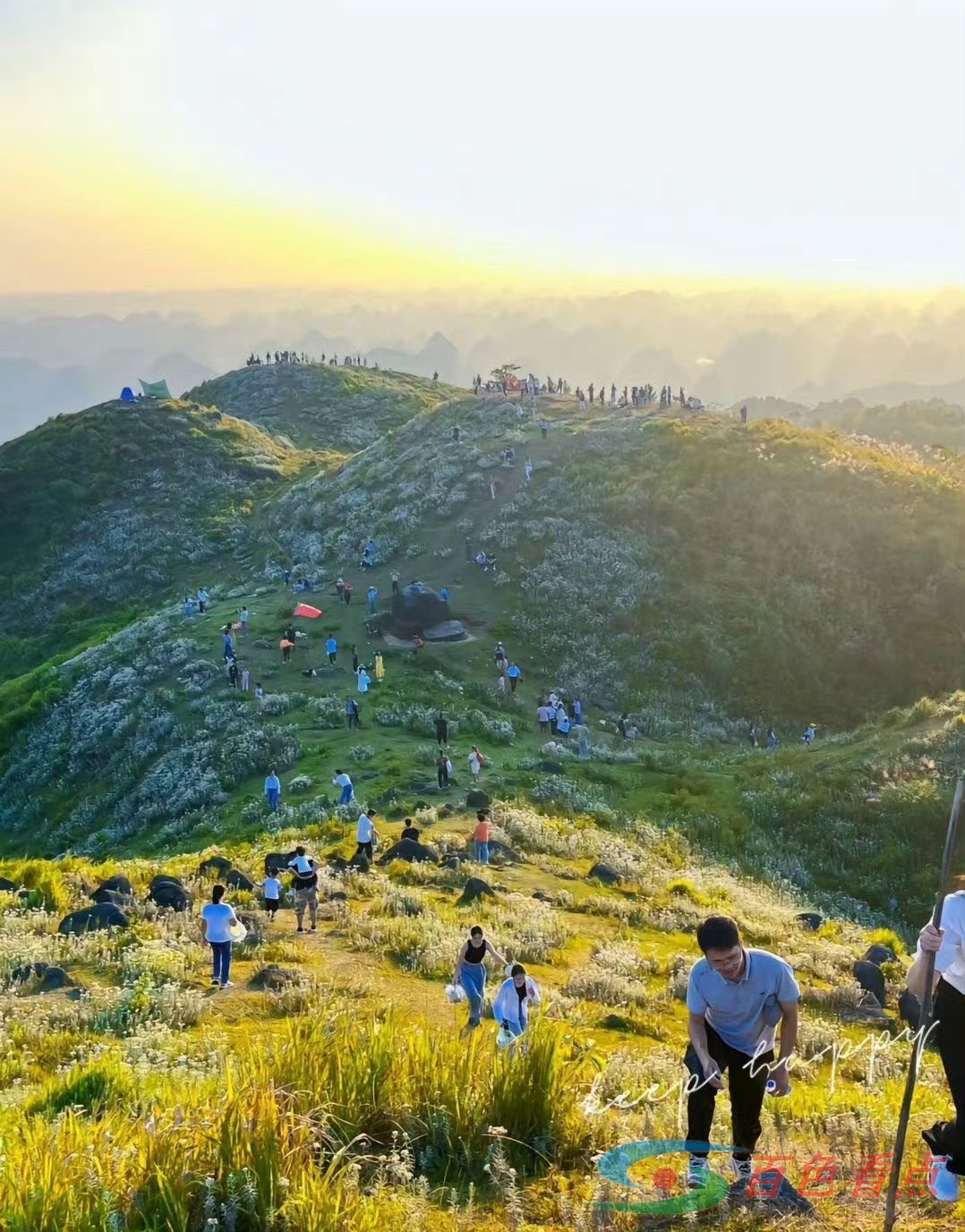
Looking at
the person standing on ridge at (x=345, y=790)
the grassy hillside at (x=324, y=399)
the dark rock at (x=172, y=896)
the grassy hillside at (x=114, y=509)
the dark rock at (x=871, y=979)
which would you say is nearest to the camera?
the dark rock at (x=871, y=979)

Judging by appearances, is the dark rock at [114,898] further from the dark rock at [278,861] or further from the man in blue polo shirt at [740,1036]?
the man in blue polo shirt at [740,1036]

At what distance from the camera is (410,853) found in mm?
19797

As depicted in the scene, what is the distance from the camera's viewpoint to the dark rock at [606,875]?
66.2 ft

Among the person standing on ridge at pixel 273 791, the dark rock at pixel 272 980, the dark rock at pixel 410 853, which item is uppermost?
the dark rock at pixel 272 980

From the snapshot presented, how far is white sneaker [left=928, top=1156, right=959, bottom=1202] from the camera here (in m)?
5.27

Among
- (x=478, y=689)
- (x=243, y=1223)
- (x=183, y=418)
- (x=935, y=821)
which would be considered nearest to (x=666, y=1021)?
(x=243, y=1223)

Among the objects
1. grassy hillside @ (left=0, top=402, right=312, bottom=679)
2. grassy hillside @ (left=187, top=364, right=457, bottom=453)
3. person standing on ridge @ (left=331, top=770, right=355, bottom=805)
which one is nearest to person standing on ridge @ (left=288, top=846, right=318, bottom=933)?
person standing on ridge @ (left=331, top=770, right=355, bottom=805)

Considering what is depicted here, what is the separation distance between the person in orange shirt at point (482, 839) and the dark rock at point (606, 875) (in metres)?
2.43

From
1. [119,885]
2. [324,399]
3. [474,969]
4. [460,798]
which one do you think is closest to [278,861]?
[119,885]

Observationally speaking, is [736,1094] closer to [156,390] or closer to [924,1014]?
[924,1014]

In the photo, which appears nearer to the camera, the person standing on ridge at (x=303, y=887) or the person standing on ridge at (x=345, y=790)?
the person standing on ridge at (x=303, y=887)

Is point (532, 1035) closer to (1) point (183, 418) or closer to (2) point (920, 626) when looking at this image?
(2) point (920, 626)

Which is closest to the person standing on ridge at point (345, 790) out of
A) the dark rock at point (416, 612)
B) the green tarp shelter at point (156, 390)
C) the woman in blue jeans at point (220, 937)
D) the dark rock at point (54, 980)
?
the woman in blue jeans at point (220, 937)

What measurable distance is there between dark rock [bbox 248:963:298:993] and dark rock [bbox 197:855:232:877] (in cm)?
660
